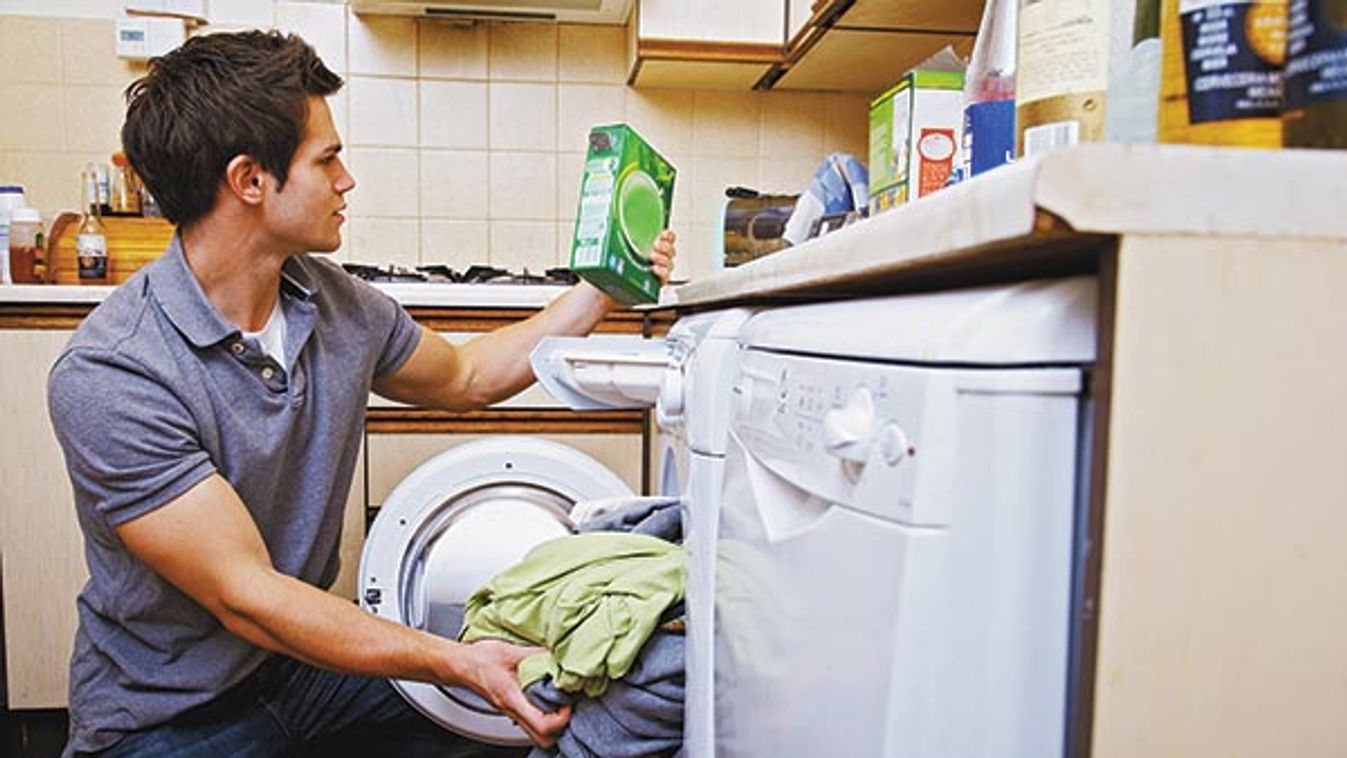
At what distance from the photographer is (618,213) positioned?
3.92 ft

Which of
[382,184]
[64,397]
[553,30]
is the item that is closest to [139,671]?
[64,397]

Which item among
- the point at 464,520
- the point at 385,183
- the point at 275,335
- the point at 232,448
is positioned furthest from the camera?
the point at 385,183

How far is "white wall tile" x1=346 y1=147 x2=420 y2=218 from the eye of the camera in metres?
2.21

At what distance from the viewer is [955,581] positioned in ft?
1.25

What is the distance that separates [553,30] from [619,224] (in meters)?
1.21

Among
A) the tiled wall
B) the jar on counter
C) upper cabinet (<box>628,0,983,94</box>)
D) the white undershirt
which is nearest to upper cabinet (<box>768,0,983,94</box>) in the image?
upper cabinet (<box>628,0,983,94</box>)

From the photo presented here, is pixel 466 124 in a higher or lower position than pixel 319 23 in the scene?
lower

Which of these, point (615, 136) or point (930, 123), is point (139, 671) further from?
point (930, 123)

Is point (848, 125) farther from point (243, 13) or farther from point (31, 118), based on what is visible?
point (31, 118)

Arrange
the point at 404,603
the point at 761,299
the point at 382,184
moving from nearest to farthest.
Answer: the point at 761,299 → the point at 404,603 → the point at 382,184

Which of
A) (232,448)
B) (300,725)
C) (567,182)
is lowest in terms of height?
(300,725)

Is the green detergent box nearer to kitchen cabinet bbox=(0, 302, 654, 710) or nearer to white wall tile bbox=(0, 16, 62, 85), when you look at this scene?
kitchen cabinet bbox=(0, 302, 654, 710)

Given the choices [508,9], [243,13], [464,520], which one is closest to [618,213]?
[464,520]

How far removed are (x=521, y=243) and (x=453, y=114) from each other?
12.7 inches
